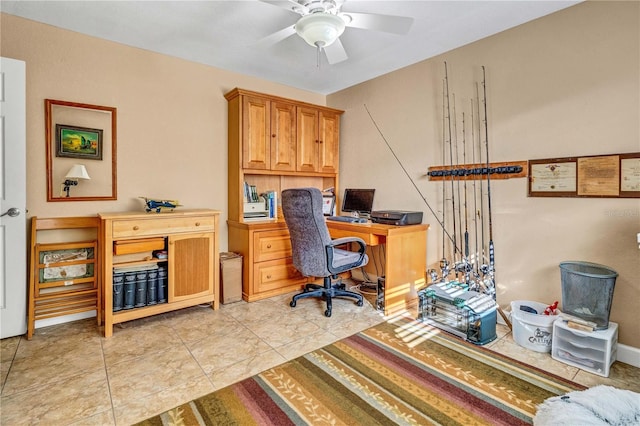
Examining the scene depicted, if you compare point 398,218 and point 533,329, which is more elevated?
point 398,218

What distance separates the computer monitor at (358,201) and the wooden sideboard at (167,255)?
1.64 m

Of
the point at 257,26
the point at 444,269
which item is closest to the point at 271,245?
the point at 444,269

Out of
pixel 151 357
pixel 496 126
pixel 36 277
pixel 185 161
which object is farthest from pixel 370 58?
pixel 36 277

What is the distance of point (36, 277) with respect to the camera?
2461mm

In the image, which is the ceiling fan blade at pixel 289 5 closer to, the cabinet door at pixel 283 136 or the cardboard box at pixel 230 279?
the cabinet door at pixel 283 136

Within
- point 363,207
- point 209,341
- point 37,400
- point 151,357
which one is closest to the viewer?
point 37,400

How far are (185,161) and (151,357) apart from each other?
1.87 metres

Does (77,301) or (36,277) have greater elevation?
(36,277)

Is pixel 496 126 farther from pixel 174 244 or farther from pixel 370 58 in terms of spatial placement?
pixel 174 244

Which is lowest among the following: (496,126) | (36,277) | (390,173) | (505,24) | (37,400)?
(37,400)

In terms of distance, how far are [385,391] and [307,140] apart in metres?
2.75

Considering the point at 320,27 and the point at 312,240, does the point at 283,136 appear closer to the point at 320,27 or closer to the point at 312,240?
the point at 312,240

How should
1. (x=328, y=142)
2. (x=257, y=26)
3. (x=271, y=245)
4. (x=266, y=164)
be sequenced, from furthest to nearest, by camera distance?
(x=328, y=142) → (x=266, y=164) → (x=271, y=245) → (x=257, y=26)

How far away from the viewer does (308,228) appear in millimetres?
2754
